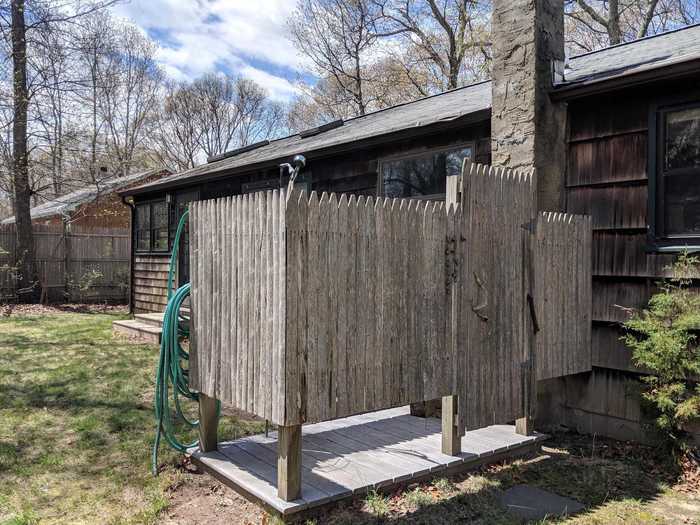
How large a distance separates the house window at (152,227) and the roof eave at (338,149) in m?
0.65

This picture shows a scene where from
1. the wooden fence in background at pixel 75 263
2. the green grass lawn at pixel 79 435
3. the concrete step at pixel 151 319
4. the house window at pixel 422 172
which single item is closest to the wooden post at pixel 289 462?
the green grass lawn at pixel 79 435

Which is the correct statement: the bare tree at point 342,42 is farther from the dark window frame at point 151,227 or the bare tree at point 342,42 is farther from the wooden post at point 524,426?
the wooden post at point 524,426

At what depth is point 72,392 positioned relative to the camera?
5.94m

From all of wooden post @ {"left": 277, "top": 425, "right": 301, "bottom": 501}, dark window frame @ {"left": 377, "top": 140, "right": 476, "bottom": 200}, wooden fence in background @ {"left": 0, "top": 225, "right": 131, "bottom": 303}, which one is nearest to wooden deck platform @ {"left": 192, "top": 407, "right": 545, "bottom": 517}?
wooden post @ {"left": 277, "top": 425, "right": 301, "bottom": 501}

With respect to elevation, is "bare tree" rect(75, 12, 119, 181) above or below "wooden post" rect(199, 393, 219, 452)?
above

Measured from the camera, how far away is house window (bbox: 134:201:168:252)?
12.2 metres

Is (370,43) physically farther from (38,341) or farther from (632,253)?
(632,253)

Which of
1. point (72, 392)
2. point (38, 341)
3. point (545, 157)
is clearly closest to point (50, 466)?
point (72, 392)

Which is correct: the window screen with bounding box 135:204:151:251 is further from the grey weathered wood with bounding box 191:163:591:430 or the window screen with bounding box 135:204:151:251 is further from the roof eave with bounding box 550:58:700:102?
the roof eave with bounding box 550:58:700:102

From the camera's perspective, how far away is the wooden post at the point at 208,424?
3.94m

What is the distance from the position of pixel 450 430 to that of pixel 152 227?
34.3ft

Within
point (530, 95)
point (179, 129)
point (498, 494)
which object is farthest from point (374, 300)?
point (179, 129)

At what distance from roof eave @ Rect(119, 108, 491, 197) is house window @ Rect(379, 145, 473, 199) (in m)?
0.32

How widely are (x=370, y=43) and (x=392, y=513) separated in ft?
63.3
